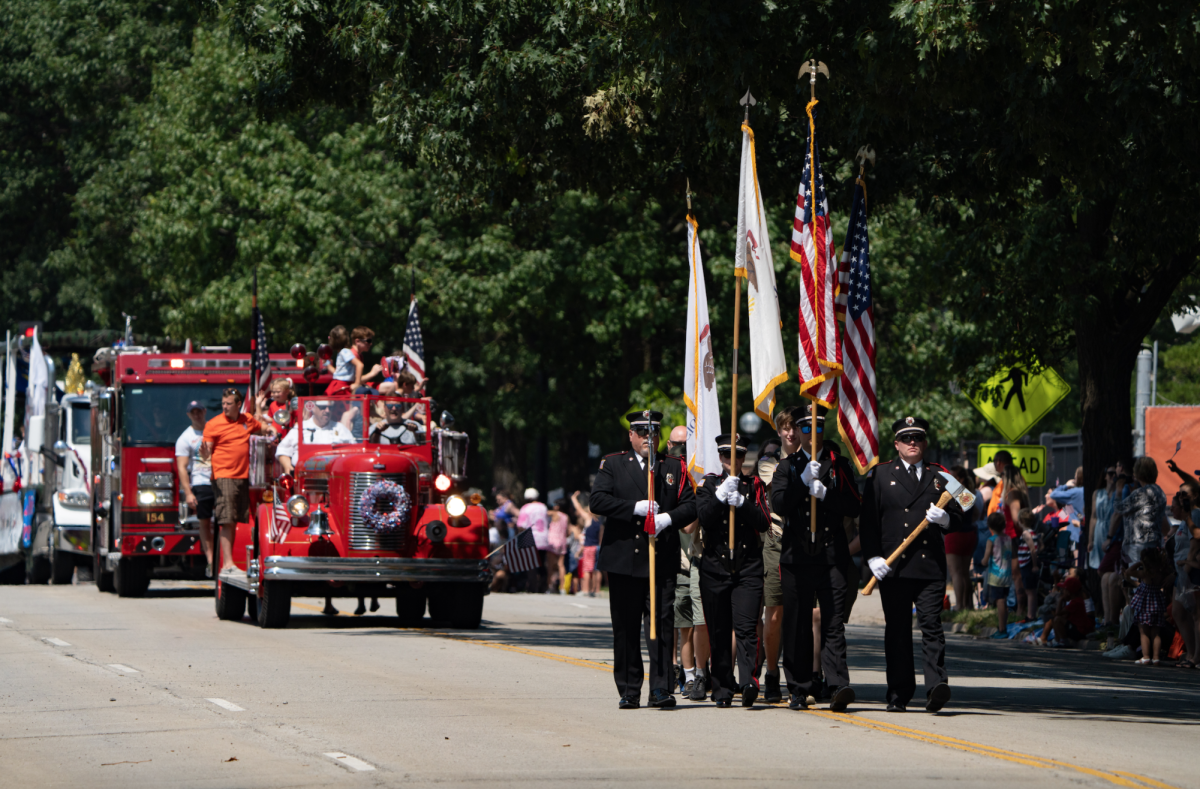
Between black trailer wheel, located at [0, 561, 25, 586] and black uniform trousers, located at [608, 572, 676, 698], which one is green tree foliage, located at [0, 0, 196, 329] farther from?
black uniform trousers, located at [608, 572, 676, 698]

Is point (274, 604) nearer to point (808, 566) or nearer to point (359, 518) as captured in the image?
→ point (359, 518)

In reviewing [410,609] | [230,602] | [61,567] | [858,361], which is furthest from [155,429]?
[858,361]

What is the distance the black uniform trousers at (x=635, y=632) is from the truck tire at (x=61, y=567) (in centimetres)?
1999

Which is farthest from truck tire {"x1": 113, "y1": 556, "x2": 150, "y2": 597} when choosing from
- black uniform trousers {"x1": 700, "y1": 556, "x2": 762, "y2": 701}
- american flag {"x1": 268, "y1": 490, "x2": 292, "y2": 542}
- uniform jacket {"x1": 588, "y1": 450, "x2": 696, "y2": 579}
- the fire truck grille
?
black uniform trousers {"x1": 700, "y1": 556, "x2": 762, "y2": 701}

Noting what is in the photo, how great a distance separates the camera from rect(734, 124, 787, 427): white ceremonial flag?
13.4 m

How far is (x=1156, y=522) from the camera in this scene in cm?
1848

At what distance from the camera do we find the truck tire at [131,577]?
85.0 ft

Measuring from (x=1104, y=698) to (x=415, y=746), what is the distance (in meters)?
6.05

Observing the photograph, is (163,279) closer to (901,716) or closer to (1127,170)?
(1127,170)

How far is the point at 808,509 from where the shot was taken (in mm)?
12594

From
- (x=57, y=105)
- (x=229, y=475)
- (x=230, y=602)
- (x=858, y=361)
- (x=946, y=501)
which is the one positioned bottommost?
(x=230, y=602)

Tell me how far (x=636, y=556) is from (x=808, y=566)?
3.85ft

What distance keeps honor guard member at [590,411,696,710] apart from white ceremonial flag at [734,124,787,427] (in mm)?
1110

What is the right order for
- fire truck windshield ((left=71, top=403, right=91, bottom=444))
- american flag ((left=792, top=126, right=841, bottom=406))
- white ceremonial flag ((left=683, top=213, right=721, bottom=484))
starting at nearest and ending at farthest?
1. white ceremonial flag ((left=683, top=213, right=721, bottom=484))
2. american flag ((left=792, top=126, right=841, bottom=406))
3. fire truck windshield ((left=71, top=403, right=91, bottom=444))
